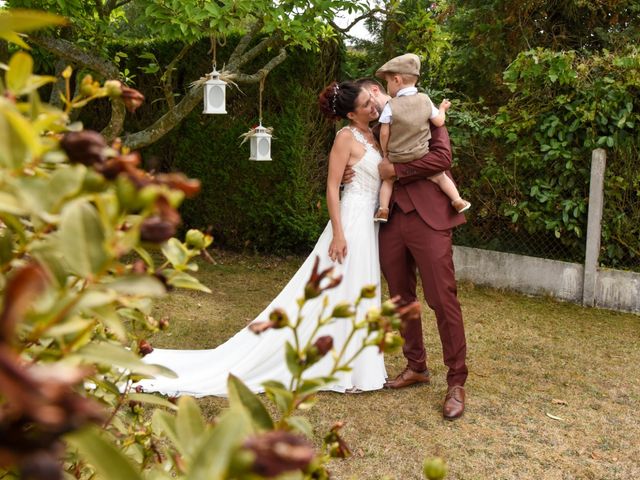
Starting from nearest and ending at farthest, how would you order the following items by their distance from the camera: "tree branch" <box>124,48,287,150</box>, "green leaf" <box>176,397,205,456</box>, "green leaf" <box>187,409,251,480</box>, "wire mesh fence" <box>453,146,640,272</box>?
"green leaf" <box>187,409,251,480</box> < "green leaf" <box>176,397,205,456</box> < "wire mesh fence" <box>453,146,640,272</box> < "tree branch" <box>124,48,287,150</box>

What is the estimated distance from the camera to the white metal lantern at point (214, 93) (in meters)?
5.19

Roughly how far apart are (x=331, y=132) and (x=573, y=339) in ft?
12.1

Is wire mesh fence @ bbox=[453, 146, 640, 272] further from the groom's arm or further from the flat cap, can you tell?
the flat cap

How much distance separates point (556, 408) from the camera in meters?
4.02

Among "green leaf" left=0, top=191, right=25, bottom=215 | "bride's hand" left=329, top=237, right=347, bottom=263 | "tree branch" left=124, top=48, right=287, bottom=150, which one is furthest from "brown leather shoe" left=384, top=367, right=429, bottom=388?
"green leaf" left=0, top=191, right=25, bottom=215

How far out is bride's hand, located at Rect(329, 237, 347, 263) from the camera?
4195 millimetres

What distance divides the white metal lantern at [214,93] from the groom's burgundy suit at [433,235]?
5.80ft

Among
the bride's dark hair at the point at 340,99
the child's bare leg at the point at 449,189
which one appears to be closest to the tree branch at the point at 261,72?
the bride's dark hair at the point at 340,99

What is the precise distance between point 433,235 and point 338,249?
0.59 m

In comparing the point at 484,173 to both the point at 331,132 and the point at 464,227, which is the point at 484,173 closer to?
the point at 464,227

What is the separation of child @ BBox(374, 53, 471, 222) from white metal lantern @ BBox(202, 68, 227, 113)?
158 centimetres

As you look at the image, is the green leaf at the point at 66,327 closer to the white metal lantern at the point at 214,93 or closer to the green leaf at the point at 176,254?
the green leaf at the point at 176,254

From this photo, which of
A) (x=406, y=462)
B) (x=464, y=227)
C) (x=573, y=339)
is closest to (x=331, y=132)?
(x=464, y=227)

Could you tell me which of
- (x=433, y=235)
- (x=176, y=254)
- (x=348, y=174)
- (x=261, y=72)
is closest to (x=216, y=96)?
(x=261, y=72)
